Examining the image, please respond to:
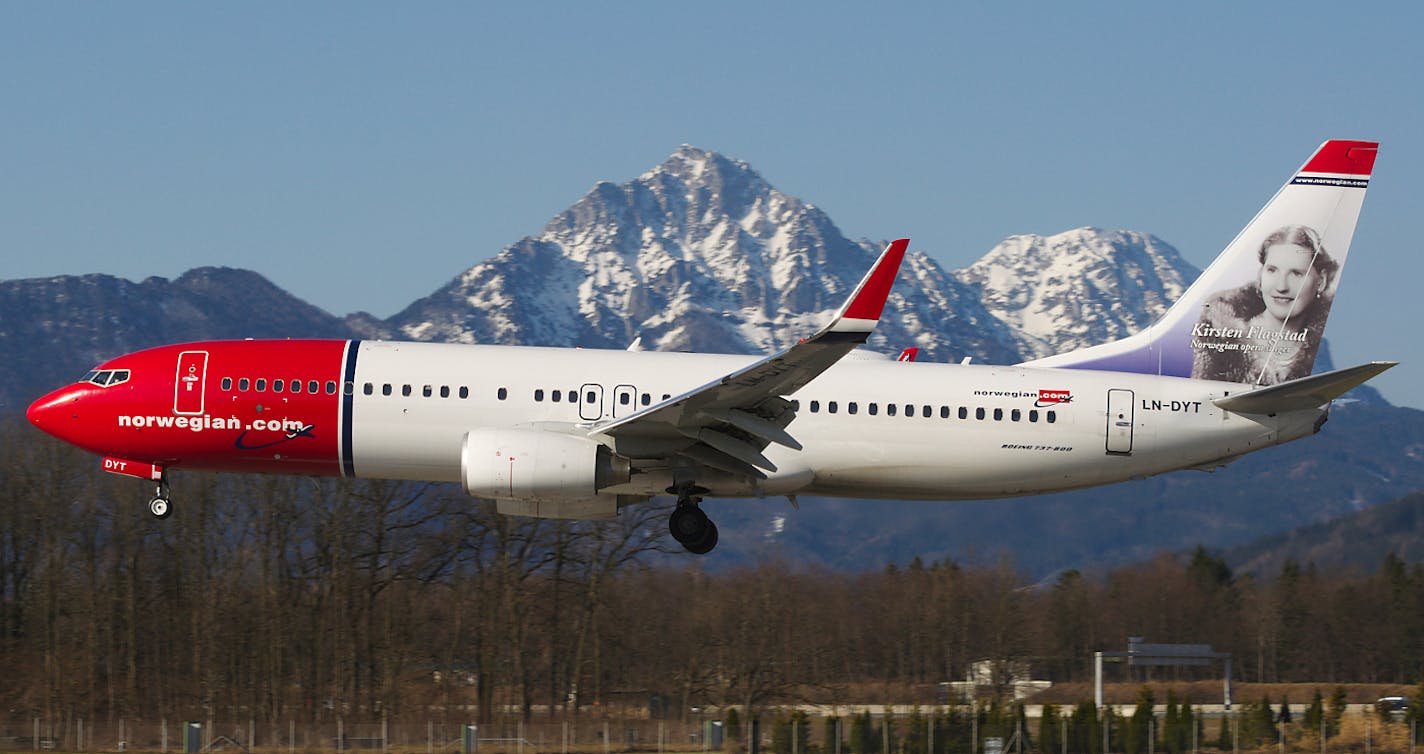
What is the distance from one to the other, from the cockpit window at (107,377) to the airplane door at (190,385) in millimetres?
1208

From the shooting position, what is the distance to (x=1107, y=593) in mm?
88875

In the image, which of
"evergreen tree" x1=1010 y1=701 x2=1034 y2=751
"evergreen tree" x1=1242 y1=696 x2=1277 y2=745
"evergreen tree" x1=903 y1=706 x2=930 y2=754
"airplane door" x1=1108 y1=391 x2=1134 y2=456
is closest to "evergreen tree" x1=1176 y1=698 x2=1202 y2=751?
"evergreen tree" x1=1242 y1=696 x2=1277 y2=745

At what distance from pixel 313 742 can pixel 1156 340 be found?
822 inches

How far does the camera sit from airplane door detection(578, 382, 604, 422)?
100 ft

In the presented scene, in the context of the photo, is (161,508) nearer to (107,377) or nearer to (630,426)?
(107,377)

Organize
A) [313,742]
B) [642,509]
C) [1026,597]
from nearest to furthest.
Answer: [313,742]
[642,509]
[1026,597]

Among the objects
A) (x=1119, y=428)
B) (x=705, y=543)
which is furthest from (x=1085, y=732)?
(x=705, y=543)

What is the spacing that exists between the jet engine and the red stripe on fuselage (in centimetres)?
307

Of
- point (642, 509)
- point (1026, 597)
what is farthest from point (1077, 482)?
point (1026, 597)

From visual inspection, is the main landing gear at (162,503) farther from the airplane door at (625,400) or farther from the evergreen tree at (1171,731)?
the evergreen tree at (1171,731)

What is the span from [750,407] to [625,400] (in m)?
2.73

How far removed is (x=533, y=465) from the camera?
2917 centimetres

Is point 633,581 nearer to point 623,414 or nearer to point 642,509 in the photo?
point 642,509

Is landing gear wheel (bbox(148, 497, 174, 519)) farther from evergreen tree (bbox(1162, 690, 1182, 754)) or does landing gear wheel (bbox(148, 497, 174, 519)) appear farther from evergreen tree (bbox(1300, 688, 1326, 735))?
evergreen tree (bbox(1300, 688, 1326, 735))
